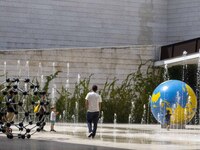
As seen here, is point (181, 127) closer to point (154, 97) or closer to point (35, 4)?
point (154, 97)

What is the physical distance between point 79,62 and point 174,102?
1117 cm

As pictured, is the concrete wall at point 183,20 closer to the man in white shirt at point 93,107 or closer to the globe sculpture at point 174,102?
the globe sculpture at point 174,102

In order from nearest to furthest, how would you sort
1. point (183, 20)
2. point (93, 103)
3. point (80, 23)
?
1. point (93, 103)
2. point (80, 23)
3. point (183, 20)

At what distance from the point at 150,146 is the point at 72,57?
18.5 metres

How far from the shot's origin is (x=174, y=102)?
69.4 ft

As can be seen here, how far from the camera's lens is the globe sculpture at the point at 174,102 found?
21.2 metres

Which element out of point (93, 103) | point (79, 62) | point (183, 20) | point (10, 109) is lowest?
point (10, 109)

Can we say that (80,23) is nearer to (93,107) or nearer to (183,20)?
(183,20)

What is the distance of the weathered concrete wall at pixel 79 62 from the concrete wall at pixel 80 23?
580cm

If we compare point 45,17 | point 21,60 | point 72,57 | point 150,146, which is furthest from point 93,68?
point 150,146

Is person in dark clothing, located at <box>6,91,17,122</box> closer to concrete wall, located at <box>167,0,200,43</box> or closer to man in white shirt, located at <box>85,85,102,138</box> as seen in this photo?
man in white shirt, located at <box>85,85,102,138</box>

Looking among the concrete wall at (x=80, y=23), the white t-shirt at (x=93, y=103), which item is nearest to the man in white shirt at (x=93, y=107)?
the white t-shirt at (x=93, y=103)

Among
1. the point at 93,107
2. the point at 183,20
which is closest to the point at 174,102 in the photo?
the point at 93,107

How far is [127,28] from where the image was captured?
3922 centimetres
